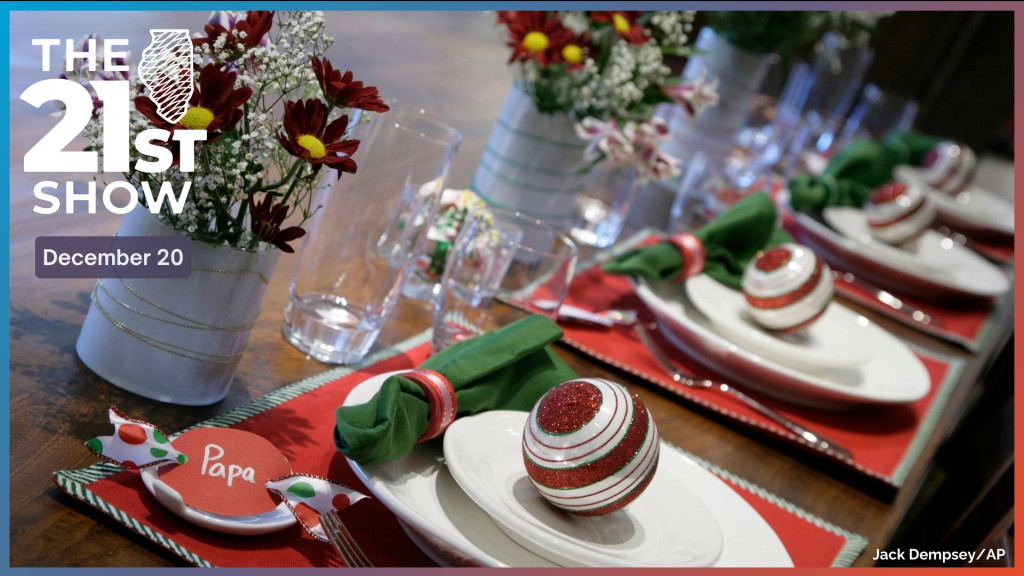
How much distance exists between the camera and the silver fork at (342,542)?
0.64m

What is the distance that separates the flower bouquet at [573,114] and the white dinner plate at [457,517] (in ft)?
2.00

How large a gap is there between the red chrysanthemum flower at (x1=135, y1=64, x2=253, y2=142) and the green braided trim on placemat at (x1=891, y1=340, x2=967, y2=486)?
2.46 ft

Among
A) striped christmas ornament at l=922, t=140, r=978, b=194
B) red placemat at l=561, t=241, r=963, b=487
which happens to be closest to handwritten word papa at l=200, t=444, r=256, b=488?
red placemat at l=561, t=241, r=963, b=487

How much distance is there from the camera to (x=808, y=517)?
931mm

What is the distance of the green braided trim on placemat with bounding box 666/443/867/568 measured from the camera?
2.88 feet

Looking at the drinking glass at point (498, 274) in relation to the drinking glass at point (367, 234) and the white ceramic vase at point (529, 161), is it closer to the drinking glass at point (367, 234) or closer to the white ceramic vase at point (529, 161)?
the drinking glass at point (367, 234)

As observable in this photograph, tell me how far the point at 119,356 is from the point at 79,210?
24cm

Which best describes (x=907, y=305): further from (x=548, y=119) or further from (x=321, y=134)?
(x=321, y=134)

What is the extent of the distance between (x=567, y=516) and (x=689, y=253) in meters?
0.62

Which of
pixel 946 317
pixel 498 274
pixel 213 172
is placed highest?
pixel 213 172

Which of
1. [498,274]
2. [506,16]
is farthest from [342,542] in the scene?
[506,16]

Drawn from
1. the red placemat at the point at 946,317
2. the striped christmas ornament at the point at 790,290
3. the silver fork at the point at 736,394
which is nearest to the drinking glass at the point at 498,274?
the silver fork at the point at 736,394

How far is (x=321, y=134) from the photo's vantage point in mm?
695

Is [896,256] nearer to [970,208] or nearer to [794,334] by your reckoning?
[794,334]
